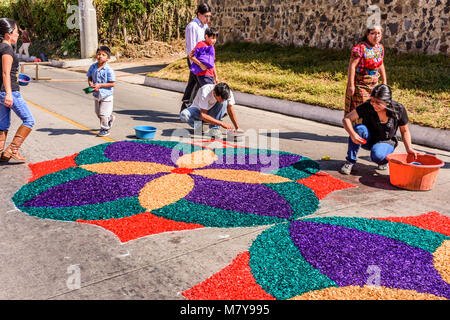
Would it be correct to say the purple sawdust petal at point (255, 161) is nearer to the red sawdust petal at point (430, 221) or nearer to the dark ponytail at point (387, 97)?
the dark ponytail at point (387, 97)

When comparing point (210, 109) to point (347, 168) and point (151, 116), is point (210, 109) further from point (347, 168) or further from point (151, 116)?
point (347, 168)

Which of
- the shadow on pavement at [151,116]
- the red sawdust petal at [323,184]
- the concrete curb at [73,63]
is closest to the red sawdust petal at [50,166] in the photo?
the red sawdust petal at [323,184]

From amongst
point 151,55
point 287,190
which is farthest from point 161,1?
point 287,190

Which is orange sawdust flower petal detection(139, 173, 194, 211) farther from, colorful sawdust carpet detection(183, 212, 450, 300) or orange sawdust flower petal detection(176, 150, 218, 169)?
colorful sawdust carpet detection(183, 212, 450, 300)

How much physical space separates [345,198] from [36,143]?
5160 millimetres

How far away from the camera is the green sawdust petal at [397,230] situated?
4.15 metres

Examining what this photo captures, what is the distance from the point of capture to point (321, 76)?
13180 mm

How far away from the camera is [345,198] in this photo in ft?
18.0

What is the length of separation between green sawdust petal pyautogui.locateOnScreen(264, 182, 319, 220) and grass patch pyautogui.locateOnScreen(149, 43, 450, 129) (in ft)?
14.1

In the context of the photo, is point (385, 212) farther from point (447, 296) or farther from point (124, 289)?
point (124, 289)

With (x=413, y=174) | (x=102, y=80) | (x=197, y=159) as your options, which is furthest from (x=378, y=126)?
(x=102, y=80)

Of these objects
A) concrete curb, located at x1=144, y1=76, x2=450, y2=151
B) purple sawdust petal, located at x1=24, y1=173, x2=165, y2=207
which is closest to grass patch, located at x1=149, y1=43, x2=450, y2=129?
concrete curb, located at x1=144, y1=76, x2=450, y2=151

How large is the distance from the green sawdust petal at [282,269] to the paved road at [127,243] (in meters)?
0.20
